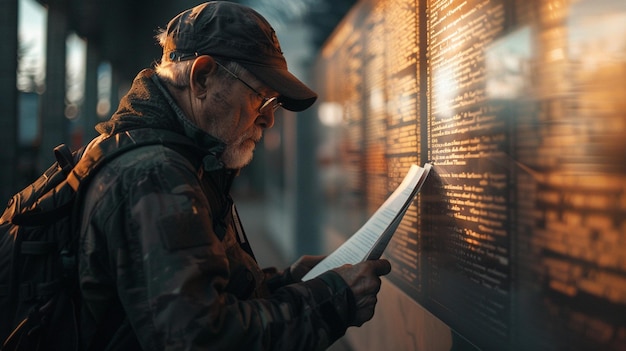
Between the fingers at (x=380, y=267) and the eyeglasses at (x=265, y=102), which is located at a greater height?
the eyeglasses at (x=265, y=102)

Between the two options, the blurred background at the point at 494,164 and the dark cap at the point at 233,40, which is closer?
the blurred background at the point at 494,164

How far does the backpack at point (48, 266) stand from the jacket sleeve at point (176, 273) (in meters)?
0.10

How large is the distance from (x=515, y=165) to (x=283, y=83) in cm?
74

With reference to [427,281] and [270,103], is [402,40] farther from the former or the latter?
[427,281]

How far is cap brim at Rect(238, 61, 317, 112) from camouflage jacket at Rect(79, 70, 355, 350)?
29 cm

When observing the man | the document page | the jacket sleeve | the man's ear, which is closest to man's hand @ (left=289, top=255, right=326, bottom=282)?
the document page

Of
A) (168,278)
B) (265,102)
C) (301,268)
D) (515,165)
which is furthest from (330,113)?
(168,278)

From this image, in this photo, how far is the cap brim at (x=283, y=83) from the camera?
Answer: 5.07 feet

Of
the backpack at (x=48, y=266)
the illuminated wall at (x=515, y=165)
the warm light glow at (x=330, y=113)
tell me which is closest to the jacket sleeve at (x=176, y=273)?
the backpack at (x=48, y=266)

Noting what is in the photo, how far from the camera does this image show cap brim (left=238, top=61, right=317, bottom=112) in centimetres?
154

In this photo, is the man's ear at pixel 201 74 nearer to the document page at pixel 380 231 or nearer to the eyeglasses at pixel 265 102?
the eyeglasses at pixel 265 102

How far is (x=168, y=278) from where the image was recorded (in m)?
1.15

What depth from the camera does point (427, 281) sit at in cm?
196

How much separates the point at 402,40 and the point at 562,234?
1327 millimetres
